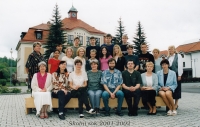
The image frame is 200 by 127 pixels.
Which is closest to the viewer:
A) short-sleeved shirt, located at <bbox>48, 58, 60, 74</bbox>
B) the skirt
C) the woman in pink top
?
the skirt

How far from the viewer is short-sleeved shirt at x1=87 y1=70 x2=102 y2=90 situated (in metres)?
7.21

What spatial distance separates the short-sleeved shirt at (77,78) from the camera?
23.6ft

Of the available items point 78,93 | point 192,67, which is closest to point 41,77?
point 78,93

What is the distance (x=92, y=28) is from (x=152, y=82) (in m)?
41.4

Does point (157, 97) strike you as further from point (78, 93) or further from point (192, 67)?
point (192, 67)

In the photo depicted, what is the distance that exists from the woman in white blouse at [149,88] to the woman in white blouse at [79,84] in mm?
1694

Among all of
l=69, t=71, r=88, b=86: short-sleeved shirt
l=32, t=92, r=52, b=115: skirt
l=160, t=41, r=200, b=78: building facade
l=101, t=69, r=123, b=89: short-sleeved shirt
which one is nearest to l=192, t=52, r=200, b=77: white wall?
l=160, t=41, r=200, b=78: building facade

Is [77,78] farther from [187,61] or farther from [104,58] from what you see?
[187,61]

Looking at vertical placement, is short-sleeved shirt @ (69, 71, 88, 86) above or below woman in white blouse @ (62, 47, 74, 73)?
below

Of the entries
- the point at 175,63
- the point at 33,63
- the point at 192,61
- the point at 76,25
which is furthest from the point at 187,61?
the point at 33,63

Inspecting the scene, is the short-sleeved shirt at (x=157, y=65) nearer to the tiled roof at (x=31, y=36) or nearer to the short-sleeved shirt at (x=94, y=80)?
the short-sleeved shirt at (x=94, y=80)

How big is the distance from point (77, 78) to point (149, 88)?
2218mm

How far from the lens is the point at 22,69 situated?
42219mm

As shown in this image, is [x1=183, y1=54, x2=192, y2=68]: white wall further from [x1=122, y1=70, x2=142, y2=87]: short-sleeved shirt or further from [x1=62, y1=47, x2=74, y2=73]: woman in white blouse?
[x1=62, y1=47, x2=74, y2=73]: woman in white blouse
